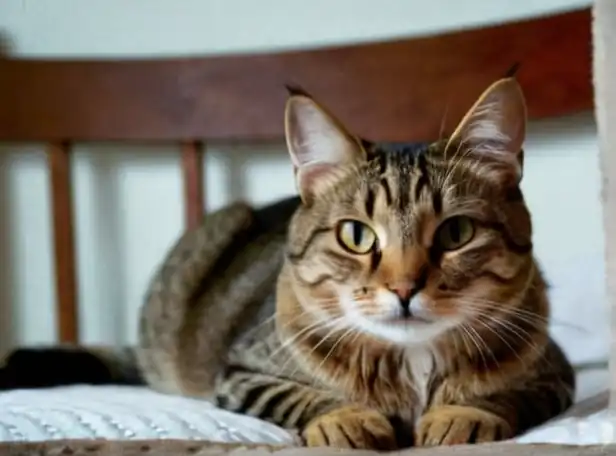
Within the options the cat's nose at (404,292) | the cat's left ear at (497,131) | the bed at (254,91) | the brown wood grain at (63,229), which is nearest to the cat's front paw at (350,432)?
the cat's nose at (404,292)

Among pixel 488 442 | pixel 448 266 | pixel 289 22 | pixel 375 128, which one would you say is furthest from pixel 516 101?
pixel 289 22

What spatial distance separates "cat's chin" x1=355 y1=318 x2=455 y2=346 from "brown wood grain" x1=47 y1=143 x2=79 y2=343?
2.41 feet

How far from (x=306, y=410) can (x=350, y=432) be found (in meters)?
0.08

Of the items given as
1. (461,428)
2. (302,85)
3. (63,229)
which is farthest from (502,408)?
(63,229)

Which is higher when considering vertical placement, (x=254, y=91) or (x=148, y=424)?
(x=254, y=91)

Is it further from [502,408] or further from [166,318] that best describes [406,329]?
[166,318]

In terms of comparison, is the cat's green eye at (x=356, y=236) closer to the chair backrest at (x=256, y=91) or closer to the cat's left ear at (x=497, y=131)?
the cat's left ear at (x=497, y=131)

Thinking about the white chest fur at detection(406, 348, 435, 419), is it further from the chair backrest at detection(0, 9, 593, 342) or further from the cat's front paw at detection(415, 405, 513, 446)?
the chair backrest at detection(0, 9, 593, 342)

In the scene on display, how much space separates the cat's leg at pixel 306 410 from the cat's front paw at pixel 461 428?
29 mm

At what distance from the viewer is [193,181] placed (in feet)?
4.45

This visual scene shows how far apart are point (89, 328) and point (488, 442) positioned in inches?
36.3

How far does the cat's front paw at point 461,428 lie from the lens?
2.30 feet

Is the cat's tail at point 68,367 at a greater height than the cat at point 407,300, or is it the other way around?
the cat at point 407,300

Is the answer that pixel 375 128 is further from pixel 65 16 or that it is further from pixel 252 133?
pixel 65 16
